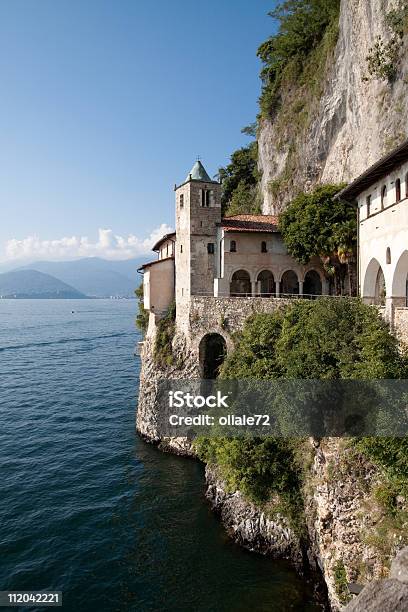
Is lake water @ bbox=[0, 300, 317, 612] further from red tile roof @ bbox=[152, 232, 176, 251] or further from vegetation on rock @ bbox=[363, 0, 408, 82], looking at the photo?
vegetation on rock @ bbox=[363, 0, 408, 82]

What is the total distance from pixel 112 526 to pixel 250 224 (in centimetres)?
2553

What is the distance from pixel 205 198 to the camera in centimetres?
Answer: 3434

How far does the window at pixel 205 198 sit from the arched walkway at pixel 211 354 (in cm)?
1128

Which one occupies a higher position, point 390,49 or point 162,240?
point 390,49

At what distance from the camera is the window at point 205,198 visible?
113ft

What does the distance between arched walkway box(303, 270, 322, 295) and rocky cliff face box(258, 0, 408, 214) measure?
8.80m

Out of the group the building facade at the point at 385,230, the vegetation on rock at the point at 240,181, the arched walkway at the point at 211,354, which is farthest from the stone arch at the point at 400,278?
the vegetation on rock at the point at 240,181

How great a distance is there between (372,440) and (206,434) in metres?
12.1

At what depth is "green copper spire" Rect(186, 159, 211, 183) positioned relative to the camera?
114 ft

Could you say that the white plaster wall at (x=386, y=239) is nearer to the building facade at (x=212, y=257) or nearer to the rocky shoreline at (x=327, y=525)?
the building facade at (x=212, y=257)

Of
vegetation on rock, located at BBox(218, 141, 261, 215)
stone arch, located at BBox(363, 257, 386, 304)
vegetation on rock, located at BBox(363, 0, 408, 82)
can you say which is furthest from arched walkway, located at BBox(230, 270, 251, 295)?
vegetation on rock, located at BBox(218, 141, 261, 215)

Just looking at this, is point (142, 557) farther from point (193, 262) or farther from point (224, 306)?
point (193, 262)

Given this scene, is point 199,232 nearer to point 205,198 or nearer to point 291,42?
point 205,198

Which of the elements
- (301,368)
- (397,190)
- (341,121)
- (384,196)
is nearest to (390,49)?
(341,121)
